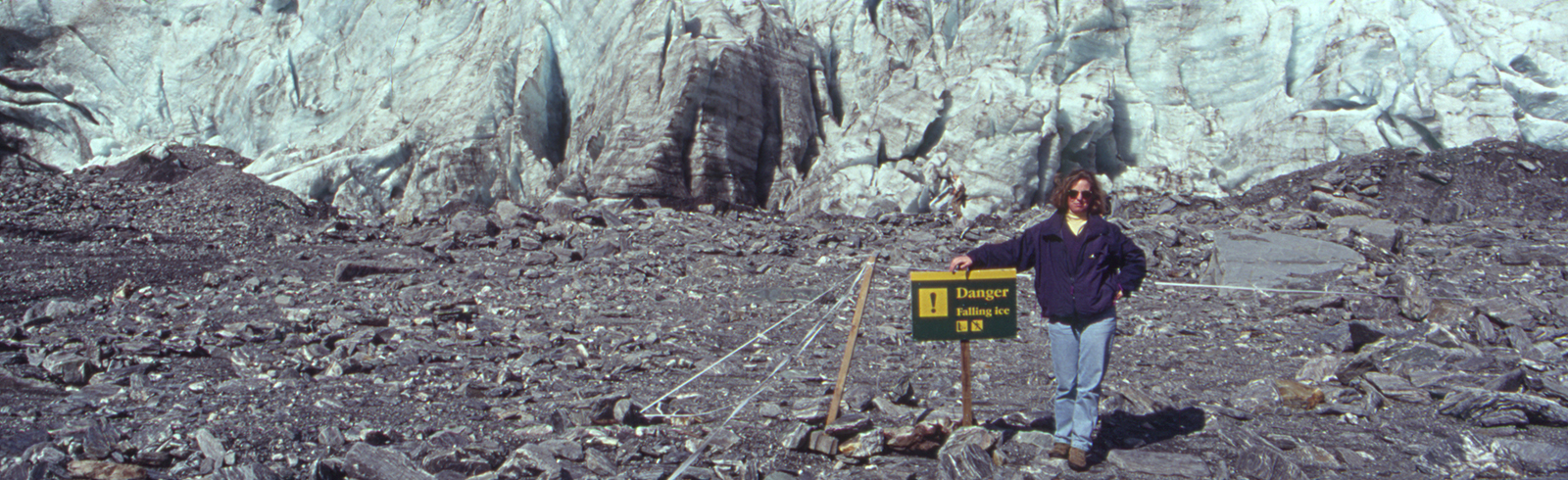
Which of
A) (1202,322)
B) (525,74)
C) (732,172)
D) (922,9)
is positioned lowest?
(1202,322)

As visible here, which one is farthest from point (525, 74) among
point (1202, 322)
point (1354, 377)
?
point (1354, 377)

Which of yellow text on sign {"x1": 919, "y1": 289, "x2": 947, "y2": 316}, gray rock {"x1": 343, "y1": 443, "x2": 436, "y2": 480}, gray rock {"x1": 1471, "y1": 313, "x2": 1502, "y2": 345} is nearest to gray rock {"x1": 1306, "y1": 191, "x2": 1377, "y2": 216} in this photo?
gray rock {"x1": 1471, "y1": 313, "x2": 1502, "y2": 345}

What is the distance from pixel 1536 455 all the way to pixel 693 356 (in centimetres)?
437

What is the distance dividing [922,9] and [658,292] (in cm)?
1121

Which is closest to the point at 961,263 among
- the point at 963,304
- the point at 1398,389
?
the point at 963,304

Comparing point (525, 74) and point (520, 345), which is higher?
point (525, 74)

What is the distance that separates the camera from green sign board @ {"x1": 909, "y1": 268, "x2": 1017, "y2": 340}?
386cm

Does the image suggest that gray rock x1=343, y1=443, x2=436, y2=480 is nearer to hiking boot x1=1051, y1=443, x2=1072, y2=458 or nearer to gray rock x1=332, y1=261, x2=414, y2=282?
hiking boot x1=1051, y1=443, x2=1072, y2=458

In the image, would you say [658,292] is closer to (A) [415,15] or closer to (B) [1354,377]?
(B) [1354,377]

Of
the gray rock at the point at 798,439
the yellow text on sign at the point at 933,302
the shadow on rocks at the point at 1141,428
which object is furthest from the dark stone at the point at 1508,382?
the gray rock at the point at 798,439

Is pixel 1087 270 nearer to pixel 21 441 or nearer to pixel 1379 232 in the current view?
pixel 21 441

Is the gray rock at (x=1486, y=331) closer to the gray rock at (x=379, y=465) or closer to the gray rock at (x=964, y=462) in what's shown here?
the gray rock at (x=964, y=462)

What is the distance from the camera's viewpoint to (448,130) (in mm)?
14477

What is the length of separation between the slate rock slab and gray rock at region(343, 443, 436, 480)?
290 inches
